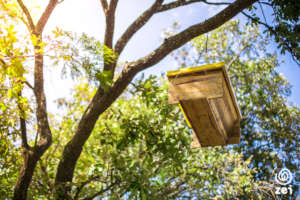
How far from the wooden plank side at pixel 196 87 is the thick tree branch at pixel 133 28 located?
1.35 metres

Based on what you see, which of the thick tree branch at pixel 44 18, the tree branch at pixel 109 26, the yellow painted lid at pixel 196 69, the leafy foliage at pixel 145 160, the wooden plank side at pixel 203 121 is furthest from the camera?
the tree branch at pixel 109 26

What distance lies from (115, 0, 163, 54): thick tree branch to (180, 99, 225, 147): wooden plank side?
132 centimetres

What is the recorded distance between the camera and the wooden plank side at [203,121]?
83.5 inches

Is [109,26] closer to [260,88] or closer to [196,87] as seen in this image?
[196,87]

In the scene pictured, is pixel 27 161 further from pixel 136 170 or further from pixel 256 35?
pixel 256 35

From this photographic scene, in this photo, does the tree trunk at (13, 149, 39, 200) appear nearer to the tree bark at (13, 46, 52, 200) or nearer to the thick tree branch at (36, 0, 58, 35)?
the tree bark at (13, 46, 52, 200)

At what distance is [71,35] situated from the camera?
7.84ft

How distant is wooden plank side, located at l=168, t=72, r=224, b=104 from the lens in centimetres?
197

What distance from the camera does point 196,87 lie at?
2035 millimetres

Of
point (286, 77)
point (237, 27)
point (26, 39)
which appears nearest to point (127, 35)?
point (26, 39)

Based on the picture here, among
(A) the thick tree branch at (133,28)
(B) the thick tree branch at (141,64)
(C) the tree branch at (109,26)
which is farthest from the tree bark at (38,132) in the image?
(A) the thick tree branch at (133,28)

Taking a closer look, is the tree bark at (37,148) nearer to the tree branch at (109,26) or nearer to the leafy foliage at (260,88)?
the tree branch at (109,26)
